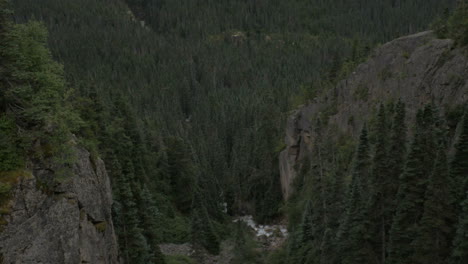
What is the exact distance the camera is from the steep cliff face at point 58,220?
21.9 meters

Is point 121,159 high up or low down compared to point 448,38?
down

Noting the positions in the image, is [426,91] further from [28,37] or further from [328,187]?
[28,37]

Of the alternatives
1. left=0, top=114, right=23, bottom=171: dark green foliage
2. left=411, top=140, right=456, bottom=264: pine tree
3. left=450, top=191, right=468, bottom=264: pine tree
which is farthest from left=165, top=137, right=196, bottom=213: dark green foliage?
left=450, top=191, right=468, bottom=264: pine tree

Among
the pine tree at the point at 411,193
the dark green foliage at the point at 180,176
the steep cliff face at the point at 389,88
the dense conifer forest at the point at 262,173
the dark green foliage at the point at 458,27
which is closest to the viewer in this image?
the dense conifer forest at the point at 262,173

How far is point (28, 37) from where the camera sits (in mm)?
23812

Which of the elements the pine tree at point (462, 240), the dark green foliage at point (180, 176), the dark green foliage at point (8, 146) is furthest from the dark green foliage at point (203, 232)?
the pine tree at point (462, 240)

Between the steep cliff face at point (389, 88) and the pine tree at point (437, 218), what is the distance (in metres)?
9.37

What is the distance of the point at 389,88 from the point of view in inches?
1603

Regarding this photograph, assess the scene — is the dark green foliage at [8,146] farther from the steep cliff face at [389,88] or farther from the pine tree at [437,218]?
the steep cliff face at [389,88]

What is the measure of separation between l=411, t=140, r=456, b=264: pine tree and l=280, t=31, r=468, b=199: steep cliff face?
9373mm

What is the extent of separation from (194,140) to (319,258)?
79.2m

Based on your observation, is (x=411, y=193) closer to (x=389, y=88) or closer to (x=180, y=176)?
(x=389, y=88)

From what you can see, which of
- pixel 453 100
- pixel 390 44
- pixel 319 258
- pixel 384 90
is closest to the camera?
pixel 453 100

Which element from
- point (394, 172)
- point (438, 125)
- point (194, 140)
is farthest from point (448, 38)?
point (194, 140)
